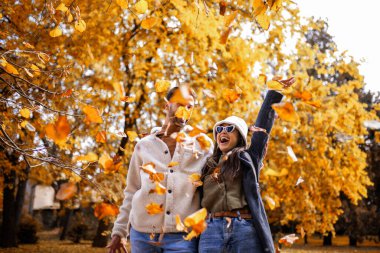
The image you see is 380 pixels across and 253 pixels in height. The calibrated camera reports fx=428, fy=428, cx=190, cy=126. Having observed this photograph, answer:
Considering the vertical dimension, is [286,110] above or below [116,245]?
above

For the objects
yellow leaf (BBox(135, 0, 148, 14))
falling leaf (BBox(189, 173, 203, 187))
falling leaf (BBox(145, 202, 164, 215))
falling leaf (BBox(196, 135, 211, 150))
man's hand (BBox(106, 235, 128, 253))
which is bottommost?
man's hand (BBox(106, 235, 128, 253))

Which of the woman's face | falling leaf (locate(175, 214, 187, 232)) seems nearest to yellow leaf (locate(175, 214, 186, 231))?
falling leaf (locate(175, 214, 187, 232))

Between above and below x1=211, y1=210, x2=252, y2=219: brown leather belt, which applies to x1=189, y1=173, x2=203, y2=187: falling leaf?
above

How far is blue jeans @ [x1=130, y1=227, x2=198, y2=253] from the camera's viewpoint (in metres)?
2.60

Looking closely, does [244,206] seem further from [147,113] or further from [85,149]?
[85,149]

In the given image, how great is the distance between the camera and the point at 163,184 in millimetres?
2824

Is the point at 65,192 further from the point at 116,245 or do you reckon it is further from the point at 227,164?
the point at 227,164

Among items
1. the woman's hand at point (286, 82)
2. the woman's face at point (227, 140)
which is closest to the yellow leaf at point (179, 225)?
the woman's face at point (227, 140)

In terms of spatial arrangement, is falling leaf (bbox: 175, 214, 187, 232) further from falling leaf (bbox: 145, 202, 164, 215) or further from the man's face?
the man's face

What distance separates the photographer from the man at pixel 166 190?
8.82 feet

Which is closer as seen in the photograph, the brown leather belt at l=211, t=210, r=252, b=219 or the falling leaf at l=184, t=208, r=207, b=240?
the falling leaf at l=184, t=208, r=207, b=240

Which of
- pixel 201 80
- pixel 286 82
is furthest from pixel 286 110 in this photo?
pixel 201 80

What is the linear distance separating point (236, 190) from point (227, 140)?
386 millimetres

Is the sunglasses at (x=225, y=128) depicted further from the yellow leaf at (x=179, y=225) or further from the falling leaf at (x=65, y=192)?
the falling leaf at (x=65, y=192)
